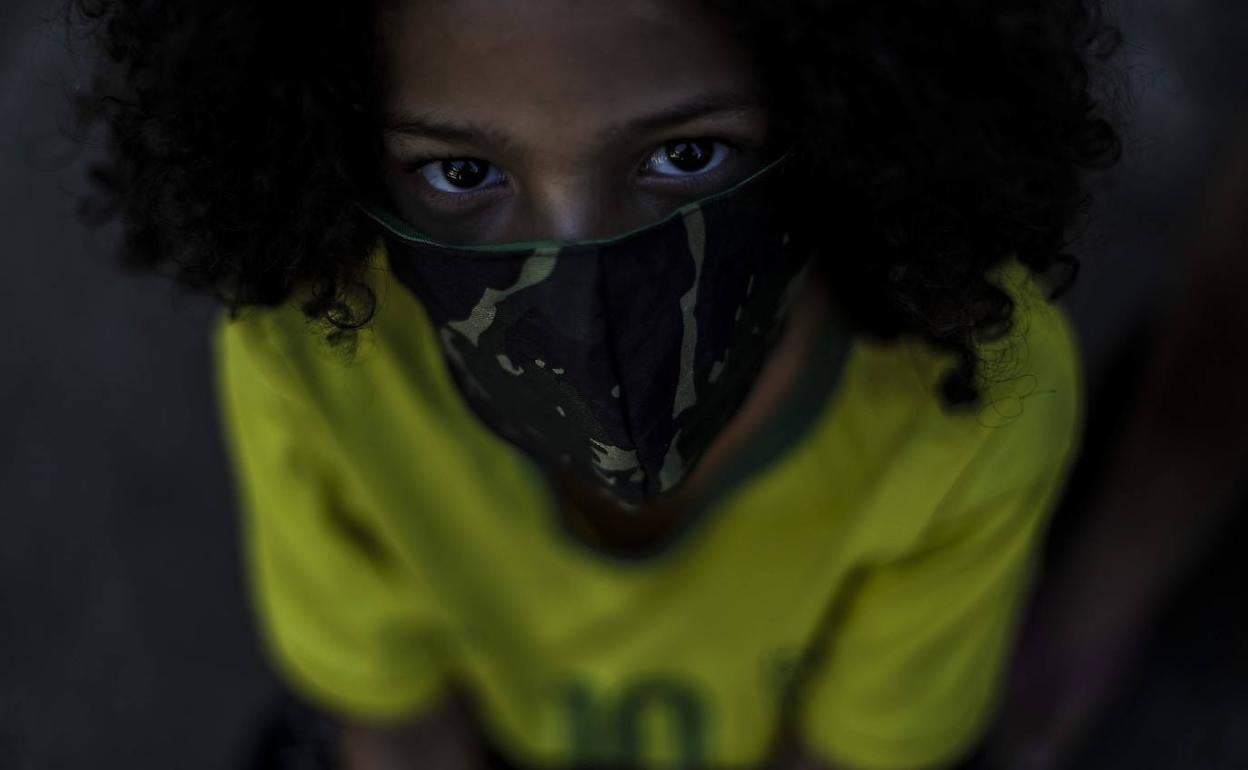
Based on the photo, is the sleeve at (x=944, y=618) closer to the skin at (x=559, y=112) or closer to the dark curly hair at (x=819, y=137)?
the dark curly hair at (x=819, y=137)

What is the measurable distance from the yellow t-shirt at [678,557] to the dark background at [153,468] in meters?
0.64

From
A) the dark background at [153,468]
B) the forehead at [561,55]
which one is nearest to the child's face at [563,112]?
the forehead at [561,55]

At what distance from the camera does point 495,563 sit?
143 cm

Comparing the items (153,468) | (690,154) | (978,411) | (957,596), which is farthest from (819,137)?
(153,468)

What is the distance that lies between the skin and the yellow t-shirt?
17 centimetres

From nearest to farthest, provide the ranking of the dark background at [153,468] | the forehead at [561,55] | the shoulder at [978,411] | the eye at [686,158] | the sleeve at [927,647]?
the forehead at [561,55]
the eye at [686,158]
the shoulder at [978,411]
the sleeve at [927,647]
the dark background at [153,468]

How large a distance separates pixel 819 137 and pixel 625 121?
0.15 metres

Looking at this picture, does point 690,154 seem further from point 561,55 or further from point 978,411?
point 978,411

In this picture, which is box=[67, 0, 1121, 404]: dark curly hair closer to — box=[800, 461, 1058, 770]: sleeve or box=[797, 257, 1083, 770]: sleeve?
box=[797, 257, 1083, 770]: sleeve

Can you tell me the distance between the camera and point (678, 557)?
1.36 meters

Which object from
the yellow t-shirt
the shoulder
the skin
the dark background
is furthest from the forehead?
the dark background

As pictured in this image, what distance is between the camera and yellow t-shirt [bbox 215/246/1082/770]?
3.95 feet

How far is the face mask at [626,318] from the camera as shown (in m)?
0.95

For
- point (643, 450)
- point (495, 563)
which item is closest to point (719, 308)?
point (643, 450)
